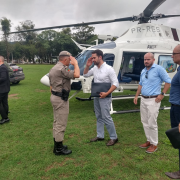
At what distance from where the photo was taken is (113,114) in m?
5.58

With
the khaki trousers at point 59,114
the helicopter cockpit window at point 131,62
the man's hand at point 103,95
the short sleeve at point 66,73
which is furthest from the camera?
the helicopter cockpit window at point 131,62

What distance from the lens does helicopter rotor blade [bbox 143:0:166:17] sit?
191 inches

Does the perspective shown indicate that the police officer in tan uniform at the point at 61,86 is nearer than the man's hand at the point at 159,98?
Yes

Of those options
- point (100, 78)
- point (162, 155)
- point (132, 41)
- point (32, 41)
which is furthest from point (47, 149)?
point (32, 41)

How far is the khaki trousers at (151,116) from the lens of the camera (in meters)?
3.12

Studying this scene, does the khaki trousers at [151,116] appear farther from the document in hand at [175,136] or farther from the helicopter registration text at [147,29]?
the helicopter registration text at [147,29]

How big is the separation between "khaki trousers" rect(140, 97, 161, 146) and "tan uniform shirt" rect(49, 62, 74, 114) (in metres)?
1.56

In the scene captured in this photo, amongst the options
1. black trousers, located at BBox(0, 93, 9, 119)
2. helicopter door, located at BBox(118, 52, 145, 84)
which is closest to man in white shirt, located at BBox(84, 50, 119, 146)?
black trousers, located at BBox(0, 93, 9, 119)

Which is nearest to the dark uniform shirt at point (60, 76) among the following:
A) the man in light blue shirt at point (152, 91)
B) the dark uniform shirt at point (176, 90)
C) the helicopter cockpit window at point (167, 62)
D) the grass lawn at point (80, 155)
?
the grass lawn at point (80, 155)

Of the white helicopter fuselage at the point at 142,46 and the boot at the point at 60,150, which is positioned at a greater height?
the white helicopter fuselage at the point at 142,46

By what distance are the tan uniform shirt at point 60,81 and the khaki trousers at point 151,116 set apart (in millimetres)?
1556

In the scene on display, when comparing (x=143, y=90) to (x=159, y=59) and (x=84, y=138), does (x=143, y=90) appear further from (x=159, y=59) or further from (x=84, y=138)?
(x=159, y=59)

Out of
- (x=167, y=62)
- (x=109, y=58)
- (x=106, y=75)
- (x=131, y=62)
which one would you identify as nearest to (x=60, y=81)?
(x=106, y=75)

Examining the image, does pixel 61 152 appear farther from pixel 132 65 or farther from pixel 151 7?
pixel 132 65
